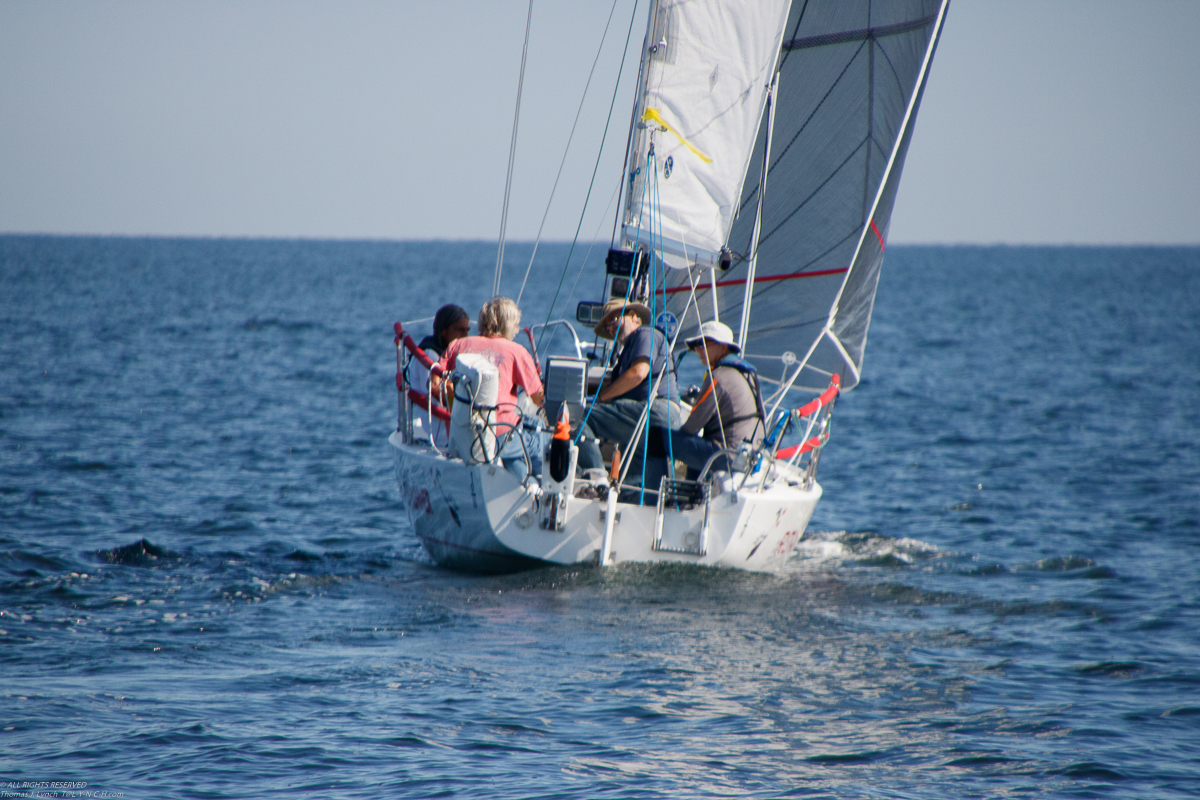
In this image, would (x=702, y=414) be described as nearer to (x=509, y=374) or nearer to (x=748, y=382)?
(x=748, y=382)

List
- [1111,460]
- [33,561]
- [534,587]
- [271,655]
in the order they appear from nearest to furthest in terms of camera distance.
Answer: [271,655] < [534,587] < [33,561] < [1111,460]

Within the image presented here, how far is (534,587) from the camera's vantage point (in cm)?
708

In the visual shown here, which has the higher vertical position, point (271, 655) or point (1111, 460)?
point (1111, 460)

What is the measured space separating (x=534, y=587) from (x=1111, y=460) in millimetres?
9844

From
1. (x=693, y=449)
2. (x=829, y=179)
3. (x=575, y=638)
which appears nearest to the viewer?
(x=575, y=638)

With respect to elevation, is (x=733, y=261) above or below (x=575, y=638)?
above

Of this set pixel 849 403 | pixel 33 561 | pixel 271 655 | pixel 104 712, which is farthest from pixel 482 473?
pixel 849 403

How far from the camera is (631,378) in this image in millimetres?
7148

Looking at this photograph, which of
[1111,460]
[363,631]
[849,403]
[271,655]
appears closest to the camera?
[271,655]

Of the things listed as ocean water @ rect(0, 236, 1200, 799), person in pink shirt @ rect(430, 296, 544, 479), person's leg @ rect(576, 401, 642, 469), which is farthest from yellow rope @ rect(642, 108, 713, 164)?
ocean water @ rect(0, 236, 1200, 799)

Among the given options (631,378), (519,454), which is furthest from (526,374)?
(631,378)

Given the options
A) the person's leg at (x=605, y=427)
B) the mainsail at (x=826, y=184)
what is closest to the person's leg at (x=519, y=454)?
the person's leg at (x=605, y=427)

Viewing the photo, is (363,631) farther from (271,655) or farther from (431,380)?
(431,380)

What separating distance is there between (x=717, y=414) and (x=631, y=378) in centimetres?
60
